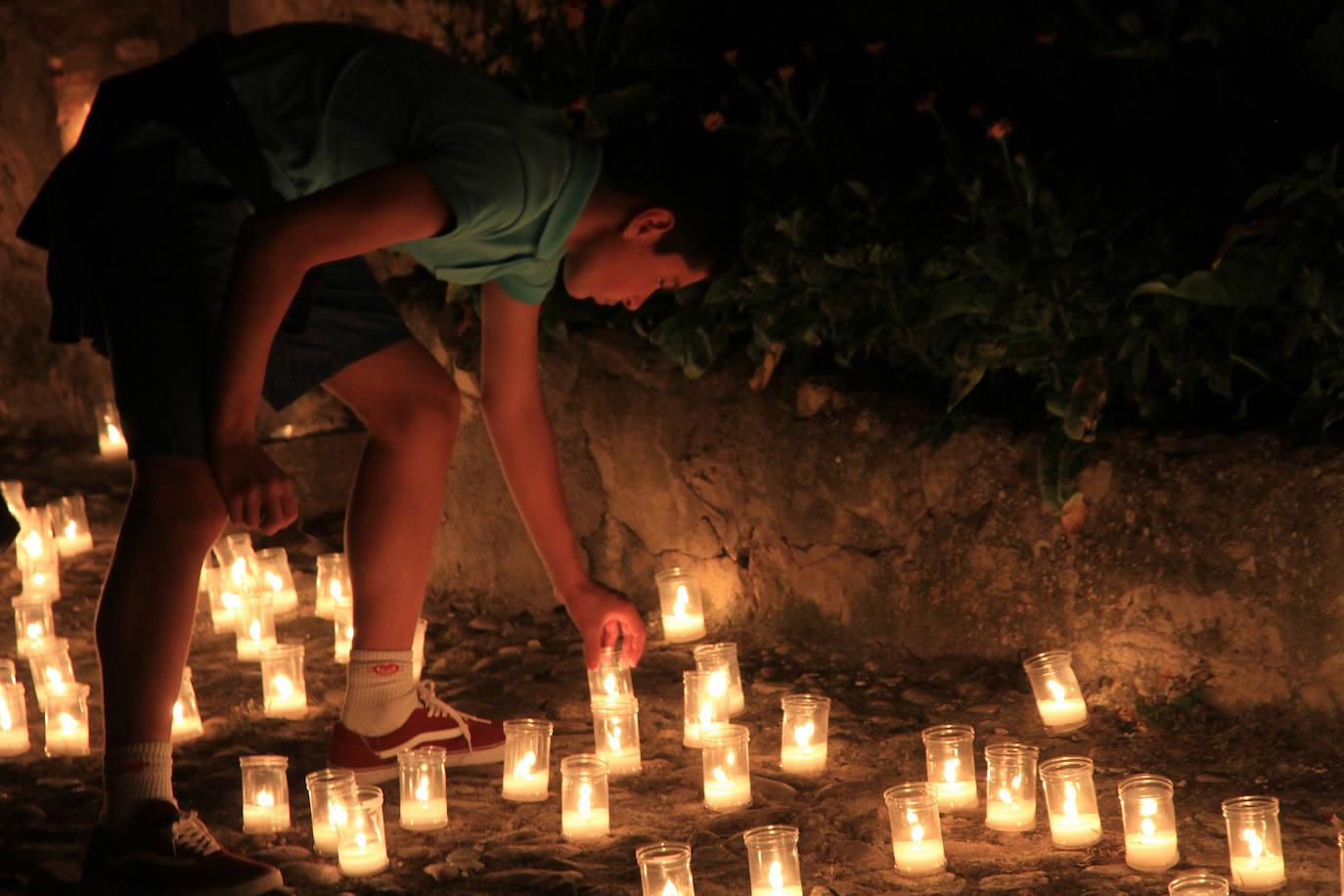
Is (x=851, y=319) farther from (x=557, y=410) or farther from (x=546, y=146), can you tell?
(x=546, y=146)

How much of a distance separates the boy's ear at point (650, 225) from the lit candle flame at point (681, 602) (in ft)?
6.07

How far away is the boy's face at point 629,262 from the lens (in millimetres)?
3748

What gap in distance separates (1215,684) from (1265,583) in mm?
307

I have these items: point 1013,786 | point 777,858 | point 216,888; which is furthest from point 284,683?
point 1013,786

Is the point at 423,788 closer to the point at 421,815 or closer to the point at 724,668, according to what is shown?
the point at 421,815

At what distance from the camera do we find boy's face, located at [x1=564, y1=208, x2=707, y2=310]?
3748 mm

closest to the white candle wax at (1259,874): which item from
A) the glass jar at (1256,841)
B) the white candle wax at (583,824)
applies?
the glass jar at (1256,841)

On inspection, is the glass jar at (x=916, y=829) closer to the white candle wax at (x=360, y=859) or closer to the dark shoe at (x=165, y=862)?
the white candle wax at (x=360, y=859)

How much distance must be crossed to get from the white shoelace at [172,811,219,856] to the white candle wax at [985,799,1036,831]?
174 cm

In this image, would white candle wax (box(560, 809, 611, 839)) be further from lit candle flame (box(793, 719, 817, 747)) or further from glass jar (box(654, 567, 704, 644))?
glass jar (box(654, 567, 704, 644))

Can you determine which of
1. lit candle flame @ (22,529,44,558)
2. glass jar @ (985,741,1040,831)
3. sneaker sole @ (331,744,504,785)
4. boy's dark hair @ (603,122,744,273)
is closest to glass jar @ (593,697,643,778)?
sneaker sole @ (331,744,504,785)

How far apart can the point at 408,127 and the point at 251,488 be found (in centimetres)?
82

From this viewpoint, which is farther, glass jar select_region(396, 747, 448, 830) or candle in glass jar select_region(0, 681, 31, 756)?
candle in glass jar select_region(0, 681, 31, 756)

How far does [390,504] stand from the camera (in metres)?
4.11
